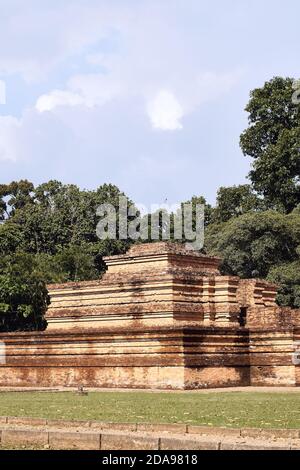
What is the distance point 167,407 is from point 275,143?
133 ft

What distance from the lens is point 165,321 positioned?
2953 cm

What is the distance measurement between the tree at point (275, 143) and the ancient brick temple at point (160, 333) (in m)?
22.8

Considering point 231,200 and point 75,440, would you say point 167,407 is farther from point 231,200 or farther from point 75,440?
point 231,200

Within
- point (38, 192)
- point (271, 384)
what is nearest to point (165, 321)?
point (271, 384)

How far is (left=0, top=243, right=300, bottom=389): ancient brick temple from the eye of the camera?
27.1 metres

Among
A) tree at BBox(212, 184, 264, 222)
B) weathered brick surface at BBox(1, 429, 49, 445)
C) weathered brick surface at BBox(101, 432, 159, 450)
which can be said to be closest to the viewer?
weathered brick surface at BBox(101, 432, 159, 450)

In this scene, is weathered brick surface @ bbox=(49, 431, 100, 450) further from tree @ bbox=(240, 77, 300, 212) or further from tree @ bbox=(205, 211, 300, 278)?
tree @ bbox=(240, 77, 300, 212)

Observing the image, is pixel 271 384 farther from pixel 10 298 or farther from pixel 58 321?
pixel 10 298

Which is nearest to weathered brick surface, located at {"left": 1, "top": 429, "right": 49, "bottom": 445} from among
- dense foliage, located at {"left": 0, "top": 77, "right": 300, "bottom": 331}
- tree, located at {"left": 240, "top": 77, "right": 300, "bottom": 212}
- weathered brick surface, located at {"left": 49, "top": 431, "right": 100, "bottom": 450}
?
→ weathered brick surface, located at {"left": 49, "top": 431, "right": 100, "bottom": 450}

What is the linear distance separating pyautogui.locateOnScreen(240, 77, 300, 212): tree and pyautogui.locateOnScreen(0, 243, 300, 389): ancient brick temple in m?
22.8

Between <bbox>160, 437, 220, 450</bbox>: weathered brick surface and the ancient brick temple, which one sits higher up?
the ancient brick temple

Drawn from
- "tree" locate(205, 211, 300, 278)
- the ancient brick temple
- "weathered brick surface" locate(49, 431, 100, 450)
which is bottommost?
"weathered brick surface" locate(49, 431, 100, 450)

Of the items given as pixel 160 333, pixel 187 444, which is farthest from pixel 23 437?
pixel 160 333

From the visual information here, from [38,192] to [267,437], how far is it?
60761 millimetres
